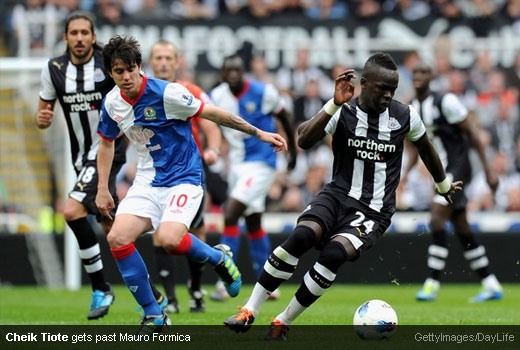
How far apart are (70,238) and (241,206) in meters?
3.30

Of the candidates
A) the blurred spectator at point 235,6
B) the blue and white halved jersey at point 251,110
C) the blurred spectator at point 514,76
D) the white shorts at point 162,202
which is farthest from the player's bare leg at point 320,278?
the blurred spectator at point 235,6

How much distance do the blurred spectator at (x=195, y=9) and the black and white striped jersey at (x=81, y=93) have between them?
8598mm

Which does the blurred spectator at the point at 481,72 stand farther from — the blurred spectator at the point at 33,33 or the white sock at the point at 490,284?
the blurred spectator at the point at 33,33

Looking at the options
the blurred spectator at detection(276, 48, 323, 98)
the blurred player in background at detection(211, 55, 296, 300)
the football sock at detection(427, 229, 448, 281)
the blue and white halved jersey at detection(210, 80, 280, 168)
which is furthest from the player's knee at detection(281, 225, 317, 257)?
the blurred spectator at detection(276, 48, 323, 98)

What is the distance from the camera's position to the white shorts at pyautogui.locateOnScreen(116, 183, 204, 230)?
735cm

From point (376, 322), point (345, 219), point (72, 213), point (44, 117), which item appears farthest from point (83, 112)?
point (376, 322)

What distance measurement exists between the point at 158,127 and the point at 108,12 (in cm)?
1029

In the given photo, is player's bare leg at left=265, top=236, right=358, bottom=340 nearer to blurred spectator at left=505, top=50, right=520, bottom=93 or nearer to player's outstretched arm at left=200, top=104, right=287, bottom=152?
player's outstretched arm at left=200, top=104, right=287, bottom=152

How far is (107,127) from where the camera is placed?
7.56 meters

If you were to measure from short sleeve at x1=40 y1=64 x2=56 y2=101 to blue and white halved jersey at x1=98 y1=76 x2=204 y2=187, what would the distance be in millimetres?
1562

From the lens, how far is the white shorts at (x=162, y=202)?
7.35 meters

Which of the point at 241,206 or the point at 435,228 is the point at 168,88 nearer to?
the point at 241,206

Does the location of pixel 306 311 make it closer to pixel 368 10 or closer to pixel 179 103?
pixel 179 103
